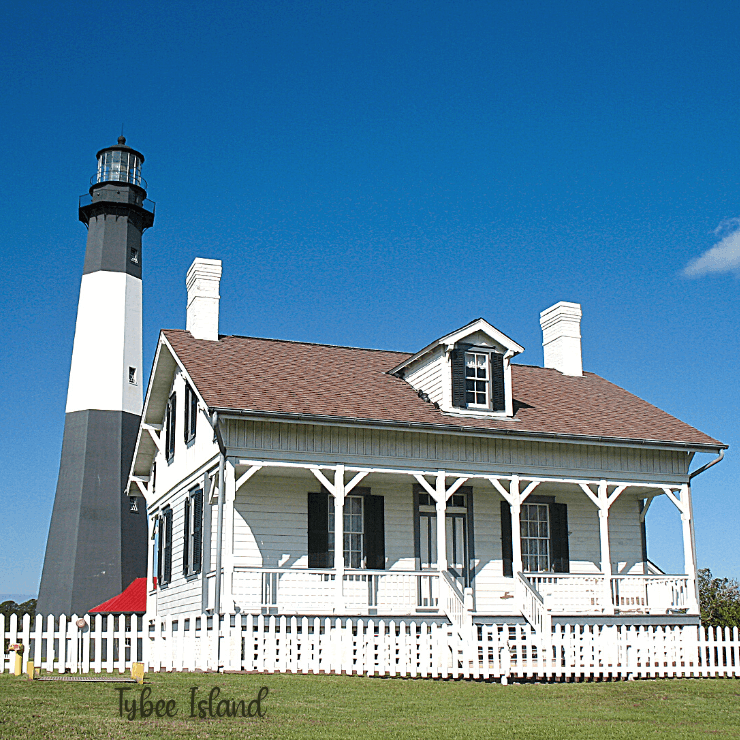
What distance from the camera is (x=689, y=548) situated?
2027 cm

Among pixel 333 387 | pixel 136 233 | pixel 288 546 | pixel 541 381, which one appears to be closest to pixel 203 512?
pixel 288 546

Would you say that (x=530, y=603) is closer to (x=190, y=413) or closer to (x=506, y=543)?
(x=506, y=543)

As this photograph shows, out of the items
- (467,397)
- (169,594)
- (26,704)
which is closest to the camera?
(26,704)

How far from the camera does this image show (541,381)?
2356cm

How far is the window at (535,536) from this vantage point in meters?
20.4

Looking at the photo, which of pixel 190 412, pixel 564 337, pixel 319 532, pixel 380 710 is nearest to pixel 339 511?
pixel 319 532

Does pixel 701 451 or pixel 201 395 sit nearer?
pixel 201 395

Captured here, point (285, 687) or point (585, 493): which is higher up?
point (585, 493)

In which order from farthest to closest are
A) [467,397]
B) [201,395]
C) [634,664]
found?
[467,397] → [201,395] → [634,664]

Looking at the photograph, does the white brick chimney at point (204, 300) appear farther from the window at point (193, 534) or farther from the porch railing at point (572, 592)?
the porch railing at point (572, 592)

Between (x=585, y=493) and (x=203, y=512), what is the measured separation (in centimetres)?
803

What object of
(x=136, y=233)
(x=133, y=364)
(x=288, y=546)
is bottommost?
(x=288, y=546)

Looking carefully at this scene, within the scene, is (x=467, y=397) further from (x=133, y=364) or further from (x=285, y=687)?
(x=133, y=364)

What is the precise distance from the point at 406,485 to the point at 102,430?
52.9 feet
